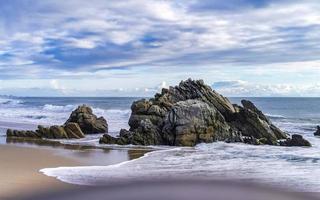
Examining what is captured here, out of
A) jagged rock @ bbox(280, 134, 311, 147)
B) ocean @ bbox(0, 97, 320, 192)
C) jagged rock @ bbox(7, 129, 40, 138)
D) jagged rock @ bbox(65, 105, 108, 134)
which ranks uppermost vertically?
jagged rock @ bbox(65, 105, 108, 134)

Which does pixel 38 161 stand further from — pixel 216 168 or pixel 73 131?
pixel 73 131

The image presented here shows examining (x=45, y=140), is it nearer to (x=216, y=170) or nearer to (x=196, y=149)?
(x=196, y=149)

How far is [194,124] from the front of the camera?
23797 millimetres

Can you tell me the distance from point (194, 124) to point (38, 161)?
30.9ft

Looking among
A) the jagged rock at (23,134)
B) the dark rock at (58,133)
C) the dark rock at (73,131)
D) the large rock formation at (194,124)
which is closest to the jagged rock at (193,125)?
the large rock formation at (194,124)

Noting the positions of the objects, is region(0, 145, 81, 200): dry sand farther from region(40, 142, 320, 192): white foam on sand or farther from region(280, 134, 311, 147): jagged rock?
region(280, 134, 311, 147): jagged rock

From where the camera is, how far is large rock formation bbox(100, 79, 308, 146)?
23641 mm

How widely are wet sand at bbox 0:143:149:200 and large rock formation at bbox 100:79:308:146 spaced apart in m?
3.09

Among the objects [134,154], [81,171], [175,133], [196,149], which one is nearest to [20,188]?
[81,171]

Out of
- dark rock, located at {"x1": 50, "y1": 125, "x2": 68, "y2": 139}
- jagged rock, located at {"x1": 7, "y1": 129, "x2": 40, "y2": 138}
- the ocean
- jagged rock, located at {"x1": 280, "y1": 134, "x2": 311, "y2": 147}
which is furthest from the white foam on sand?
jagged rock, located at {"x1": 7, "y1": 129, "x2": 40, "y2": 138}

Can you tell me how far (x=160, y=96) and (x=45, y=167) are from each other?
14.5m

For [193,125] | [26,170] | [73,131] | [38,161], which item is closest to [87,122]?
[73,131]

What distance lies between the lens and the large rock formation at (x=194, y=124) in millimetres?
23641

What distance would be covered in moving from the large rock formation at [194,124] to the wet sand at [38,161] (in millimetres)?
3088
